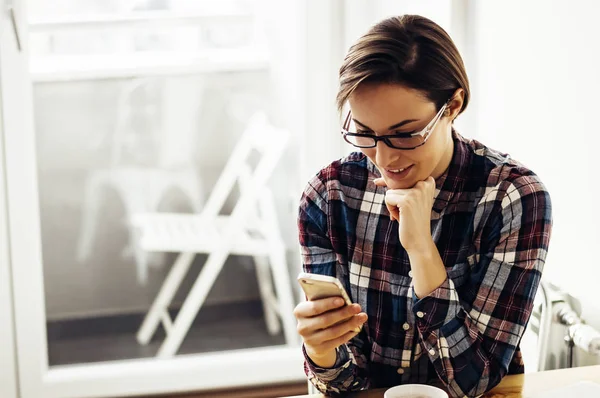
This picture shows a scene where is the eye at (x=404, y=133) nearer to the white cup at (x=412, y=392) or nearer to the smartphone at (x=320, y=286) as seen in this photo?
the smartphone at (x=320, y=286)

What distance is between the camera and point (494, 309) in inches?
47.9

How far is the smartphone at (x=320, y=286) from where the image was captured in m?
1.10

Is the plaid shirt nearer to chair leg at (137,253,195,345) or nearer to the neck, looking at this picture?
the neck

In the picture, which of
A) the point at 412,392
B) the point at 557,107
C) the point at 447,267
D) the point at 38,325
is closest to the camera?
the point at 412,392

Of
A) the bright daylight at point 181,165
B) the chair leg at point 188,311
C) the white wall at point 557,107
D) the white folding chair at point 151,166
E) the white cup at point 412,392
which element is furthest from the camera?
the chair leg at point 188,311

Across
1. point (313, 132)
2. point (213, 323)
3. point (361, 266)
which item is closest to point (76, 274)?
point (213, 323)

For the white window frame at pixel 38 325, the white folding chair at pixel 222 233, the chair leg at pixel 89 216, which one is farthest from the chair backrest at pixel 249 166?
the chair leg at pixel 89 216

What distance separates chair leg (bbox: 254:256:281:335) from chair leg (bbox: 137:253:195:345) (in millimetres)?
242

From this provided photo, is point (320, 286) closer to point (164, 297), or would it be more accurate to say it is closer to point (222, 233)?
point (222, 233)

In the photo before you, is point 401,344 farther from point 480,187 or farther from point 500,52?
point 500,52

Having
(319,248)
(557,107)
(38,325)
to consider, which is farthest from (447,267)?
(38,325)

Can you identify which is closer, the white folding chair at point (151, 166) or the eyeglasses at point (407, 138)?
the eyeglasses at point (407, 138)

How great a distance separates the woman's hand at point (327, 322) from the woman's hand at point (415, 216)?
0.15m

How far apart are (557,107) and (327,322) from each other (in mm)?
769
